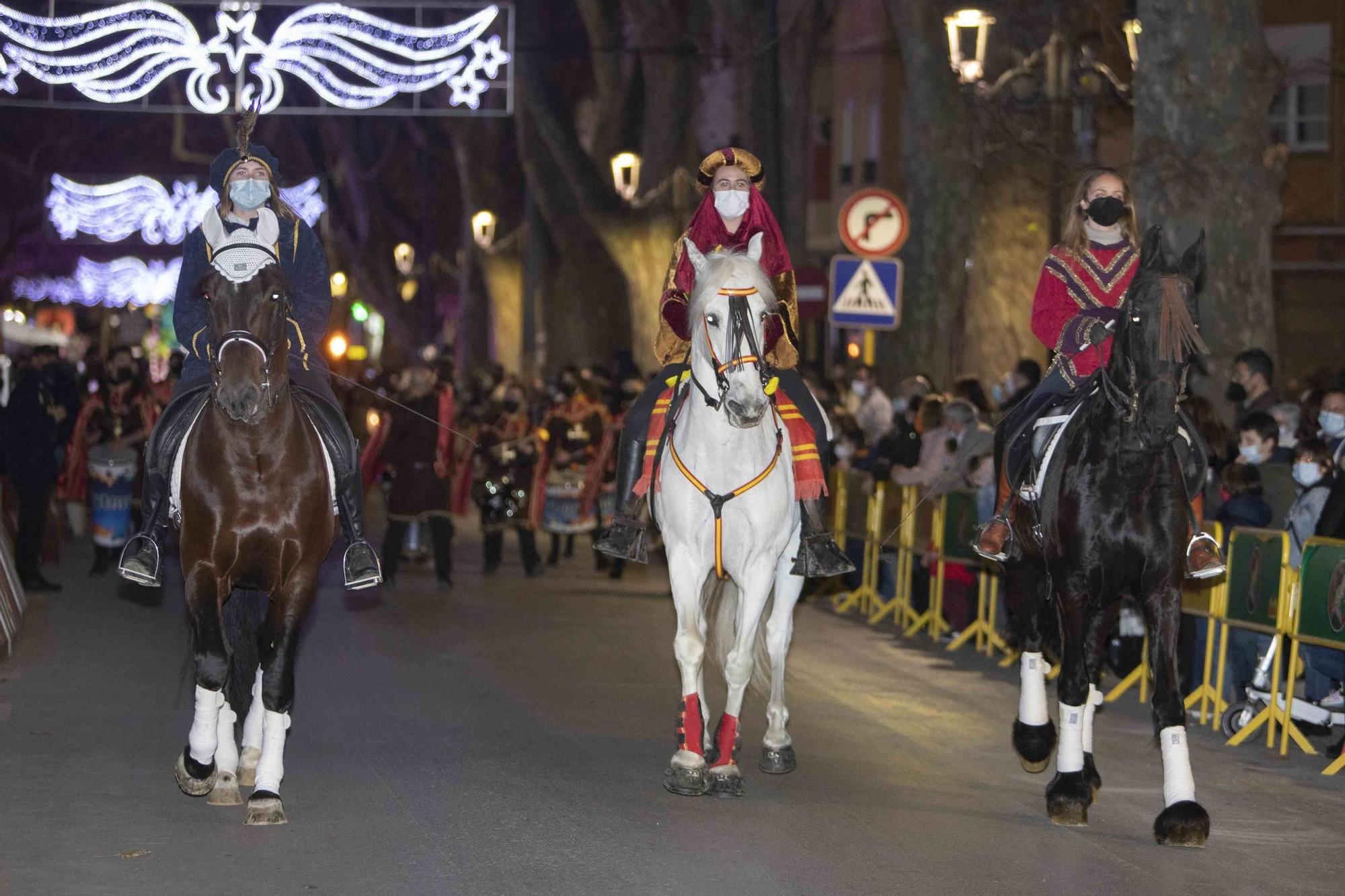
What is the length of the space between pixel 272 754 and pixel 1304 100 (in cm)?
3215

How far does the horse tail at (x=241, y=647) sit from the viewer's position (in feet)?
29.8

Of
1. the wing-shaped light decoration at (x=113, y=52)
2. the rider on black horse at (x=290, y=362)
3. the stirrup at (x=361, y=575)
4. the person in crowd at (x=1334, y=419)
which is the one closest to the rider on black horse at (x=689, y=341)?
the stirrup at (x=361, y=575)

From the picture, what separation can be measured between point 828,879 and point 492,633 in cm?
813

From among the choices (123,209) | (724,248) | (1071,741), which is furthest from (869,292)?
(123,209)

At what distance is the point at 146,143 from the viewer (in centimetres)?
5106

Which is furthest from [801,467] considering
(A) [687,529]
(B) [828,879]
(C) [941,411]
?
(C) [941,411]

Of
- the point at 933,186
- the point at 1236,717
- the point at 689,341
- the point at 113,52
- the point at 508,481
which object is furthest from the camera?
the point at 933,186

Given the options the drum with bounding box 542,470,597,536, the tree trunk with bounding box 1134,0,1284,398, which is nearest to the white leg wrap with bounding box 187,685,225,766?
the tree trunk with bounding box 1134,0,1284,398

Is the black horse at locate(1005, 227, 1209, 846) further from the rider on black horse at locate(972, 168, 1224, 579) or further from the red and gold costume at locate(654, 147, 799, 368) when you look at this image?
the red and gold costume at locate(654, 147, 799, 368)

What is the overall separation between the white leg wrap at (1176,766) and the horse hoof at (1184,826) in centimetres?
6

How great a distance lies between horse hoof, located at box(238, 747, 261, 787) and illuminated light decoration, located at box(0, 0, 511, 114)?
35.1 ft

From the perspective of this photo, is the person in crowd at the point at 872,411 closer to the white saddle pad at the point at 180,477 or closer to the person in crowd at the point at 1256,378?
the person in crowd at the point at 1256,378

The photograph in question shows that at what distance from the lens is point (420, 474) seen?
64.7 feet

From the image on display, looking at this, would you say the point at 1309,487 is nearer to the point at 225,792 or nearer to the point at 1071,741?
the point at 1071,741
